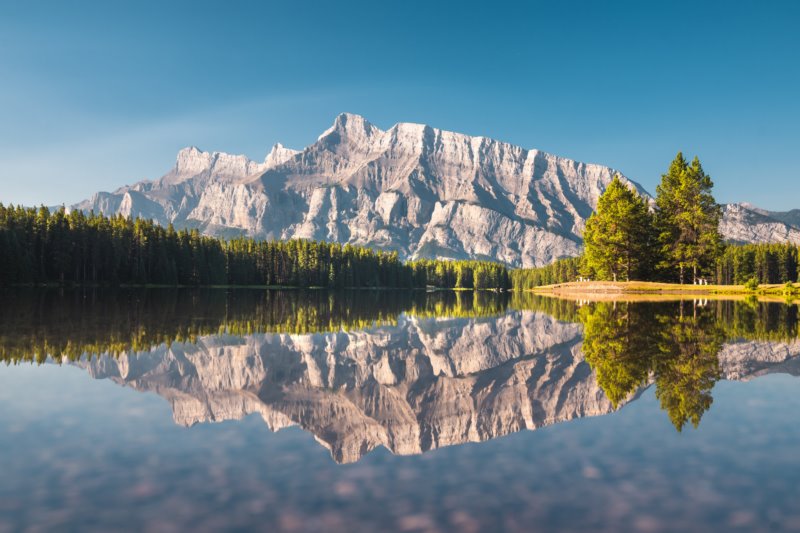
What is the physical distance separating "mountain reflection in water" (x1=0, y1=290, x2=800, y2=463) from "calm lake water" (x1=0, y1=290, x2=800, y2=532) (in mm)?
92

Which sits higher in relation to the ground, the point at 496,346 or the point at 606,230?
the point at 606,230

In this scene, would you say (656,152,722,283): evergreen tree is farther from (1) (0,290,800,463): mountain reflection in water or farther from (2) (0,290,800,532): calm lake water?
(2) (0,290,800,532): calm lake water

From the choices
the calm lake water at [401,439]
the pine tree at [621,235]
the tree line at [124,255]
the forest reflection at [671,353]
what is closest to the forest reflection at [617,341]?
the forest reflection at [671,353]

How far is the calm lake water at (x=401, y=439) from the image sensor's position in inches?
215

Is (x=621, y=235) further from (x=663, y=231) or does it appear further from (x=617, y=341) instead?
(x=617, y=341)

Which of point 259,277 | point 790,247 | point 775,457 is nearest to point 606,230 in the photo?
point 775,457

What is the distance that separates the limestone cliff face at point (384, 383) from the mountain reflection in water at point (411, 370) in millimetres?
45

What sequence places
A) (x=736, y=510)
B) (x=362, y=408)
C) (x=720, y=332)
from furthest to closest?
(x=720, y=332) < (x=362, y=408) < (x=736, y=510)

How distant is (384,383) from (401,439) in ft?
15.7

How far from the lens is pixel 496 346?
2103 cm

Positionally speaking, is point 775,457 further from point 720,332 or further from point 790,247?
point 790,247

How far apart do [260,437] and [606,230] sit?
69.6 meters

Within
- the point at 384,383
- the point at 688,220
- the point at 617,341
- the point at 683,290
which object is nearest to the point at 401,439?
the point at 384,383

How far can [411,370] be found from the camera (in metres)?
15.4
